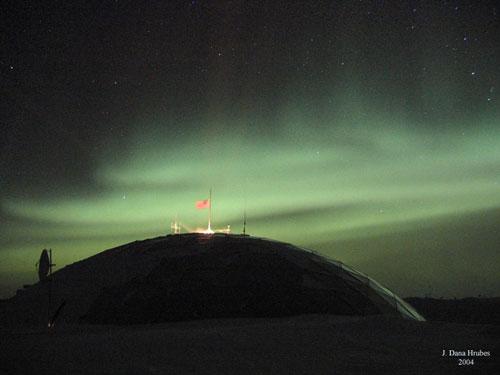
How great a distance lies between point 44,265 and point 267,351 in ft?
37.7

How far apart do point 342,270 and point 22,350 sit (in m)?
12.7

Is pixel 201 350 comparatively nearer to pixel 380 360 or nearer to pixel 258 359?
pixel 258 359

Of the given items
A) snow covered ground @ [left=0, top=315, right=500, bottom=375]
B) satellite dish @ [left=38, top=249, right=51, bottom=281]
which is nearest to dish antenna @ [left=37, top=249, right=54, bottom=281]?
satellite dish @ [left=38, top=249, right=51, bottom=281]

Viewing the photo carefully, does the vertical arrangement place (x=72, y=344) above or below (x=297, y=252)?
below

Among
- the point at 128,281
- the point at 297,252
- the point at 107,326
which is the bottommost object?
the point at 107,326

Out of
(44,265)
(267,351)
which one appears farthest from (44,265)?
(267,351)

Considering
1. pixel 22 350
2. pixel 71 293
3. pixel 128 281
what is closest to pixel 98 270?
pixel 71 293

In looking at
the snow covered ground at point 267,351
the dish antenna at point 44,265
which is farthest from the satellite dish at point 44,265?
the snow covered ground at point 267,351

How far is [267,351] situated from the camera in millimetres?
7117

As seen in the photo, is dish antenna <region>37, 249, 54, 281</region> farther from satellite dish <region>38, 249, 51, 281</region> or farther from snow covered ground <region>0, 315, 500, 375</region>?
snow covered ground <region>0, 315, 500, 375</region>

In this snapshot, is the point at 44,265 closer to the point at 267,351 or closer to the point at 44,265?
the point at 44,265

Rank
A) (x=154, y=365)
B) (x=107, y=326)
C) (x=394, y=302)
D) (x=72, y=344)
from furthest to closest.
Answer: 1. (x=394, y=302)
2. (x=107, y=326)
3. (x=72, y=344)
4. (x=154, y=365)

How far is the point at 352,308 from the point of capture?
46.4 ft

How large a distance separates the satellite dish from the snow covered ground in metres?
7.57
